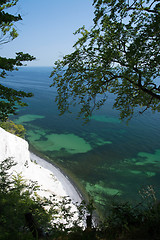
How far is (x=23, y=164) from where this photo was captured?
1802cm

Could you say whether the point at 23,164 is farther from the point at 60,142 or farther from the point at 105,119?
the point at 105,119

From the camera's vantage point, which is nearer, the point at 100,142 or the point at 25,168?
the point at 25,168

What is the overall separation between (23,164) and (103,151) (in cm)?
1802

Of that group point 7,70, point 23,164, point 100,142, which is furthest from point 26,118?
point 7,70

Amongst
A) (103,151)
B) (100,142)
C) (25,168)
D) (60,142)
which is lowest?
(25,168)

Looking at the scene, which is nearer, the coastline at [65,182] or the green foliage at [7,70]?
the green foliage at [7,70]

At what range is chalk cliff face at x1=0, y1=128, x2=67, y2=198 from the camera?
16.0m

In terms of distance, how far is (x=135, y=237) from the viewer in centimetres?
372

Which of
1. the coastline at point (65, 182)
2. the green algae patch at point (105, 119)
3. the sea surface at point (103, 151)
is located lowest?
the coastline at point (65, 182)

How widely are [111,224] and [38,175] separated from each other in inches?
636

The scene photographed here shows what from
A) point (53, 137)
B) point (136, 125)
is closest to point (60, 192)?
point (53, 137)

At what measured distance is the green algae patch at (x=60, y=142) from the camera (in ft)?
107

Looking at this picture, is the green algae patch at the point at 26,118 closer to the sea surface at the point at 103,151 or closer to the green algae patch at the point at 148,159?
the sea surface at the point at 103,151

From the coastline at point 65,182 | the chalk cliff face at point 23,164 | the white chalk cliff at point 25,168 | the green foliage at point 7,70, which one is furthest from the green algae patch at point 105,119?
the green foliage at point 7,70
